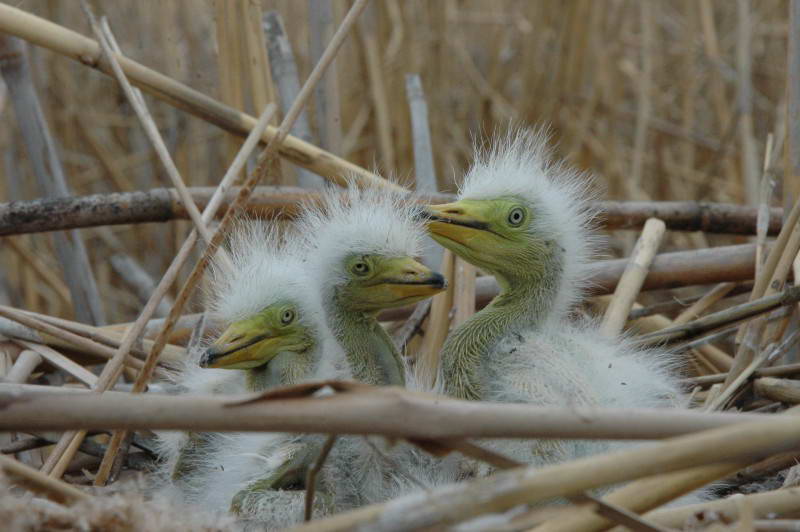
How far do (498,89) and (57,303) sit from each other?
2.08 metres

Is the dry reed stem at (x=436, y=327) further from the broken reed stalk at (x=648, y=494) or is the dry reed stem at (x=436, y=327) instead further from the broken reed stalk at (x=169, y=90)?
the broken reed stalk at (x=648, y=494)

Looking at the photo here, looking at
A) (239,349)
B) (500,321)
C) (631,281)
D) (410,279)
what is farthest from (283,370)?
(631,281)

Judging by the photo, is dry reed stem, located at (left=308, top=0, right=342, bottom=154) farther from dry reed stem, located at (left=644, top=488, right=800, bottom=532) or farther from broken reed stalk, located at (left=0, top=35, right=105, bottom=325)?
dry reed stem, located at (left=644, top=488, right=800, bottom=532)

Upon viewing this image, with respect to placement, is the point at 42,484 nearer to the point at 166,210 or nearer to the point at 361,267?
the point at 361,267

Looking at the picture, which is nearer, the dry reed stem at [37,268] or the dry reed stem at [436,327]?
the dry reed stem at [436,327]

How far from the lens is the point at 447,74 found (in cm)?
351

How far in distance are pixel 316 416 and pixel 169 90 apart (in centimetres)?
129

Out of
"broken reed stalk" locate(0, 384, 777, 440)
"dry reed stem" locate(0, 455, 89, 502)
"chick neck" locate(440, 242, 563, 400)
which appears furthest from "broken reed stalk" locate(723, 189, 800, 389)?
"dry reed stem" locate(0, 455, 89, 502)

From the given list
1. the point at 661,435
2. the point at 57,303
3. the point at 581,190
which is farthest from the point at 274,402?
the point at 57,303

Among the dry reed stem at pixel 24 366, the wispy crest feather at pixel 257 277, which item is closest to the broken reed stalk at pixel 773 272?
the wispy crest feather at pixel 257 277

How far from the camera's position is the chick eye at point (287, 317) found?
171 cm

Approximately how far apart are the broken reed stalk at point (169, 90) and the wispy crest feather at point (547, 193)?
8.6 inches

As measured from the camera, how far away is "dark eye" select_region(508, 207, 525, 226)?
67.0 inches

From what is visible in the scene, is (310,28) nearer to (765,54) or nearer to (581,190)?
(581,190)
